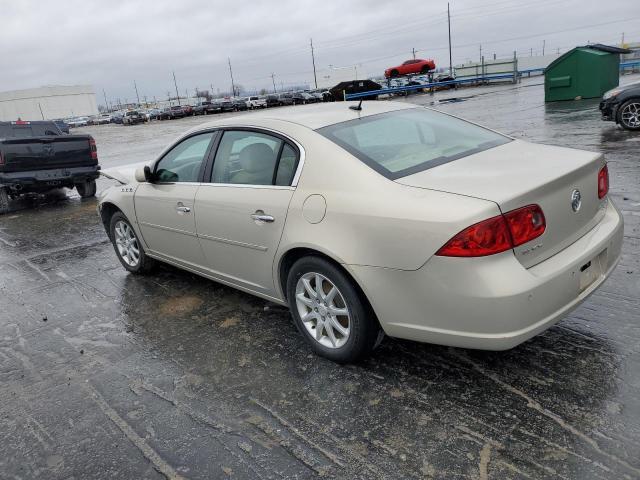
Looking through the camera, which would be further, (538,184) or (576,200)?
(576,200)

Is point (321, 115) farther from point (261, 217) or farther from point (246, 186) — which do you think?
point (261, 217)

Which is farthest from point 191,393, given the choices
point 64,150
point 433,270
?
point 64,150

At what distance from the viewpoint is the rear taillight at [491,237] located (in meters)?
2.56

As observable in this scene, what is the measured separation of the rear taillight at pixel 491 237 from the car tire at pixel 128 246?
362cm

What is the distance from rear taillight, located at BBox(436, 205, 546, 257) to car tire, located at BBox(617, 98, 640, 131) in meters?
10.1

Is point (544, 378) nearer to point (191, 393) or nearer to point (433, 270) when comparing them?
point (433, 270)

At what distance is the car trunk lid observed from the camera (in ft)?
8.88

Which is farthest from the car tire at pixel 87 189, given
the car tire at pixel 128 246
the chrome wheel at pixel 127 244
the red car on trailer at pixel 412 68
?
the red car on trailer at pixel 412 68

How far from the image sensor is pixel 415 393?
118 inches

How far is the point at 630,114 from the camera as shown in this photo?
11.0m

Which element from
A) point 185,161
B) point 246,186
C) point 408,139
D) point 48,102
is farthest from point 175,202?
point 48,102

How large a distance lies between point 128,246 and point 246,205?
240 cm

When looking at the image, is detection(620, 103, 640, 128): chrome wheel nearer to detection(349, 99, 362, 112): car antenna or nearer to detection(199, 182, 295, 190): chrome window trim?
detection(349, 99, 362, 112): car antenna

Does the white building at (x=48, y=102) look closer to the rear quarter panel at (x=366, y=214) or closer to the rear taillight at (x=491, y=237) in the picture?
the rear quarter panel at (x=366, y=214)
